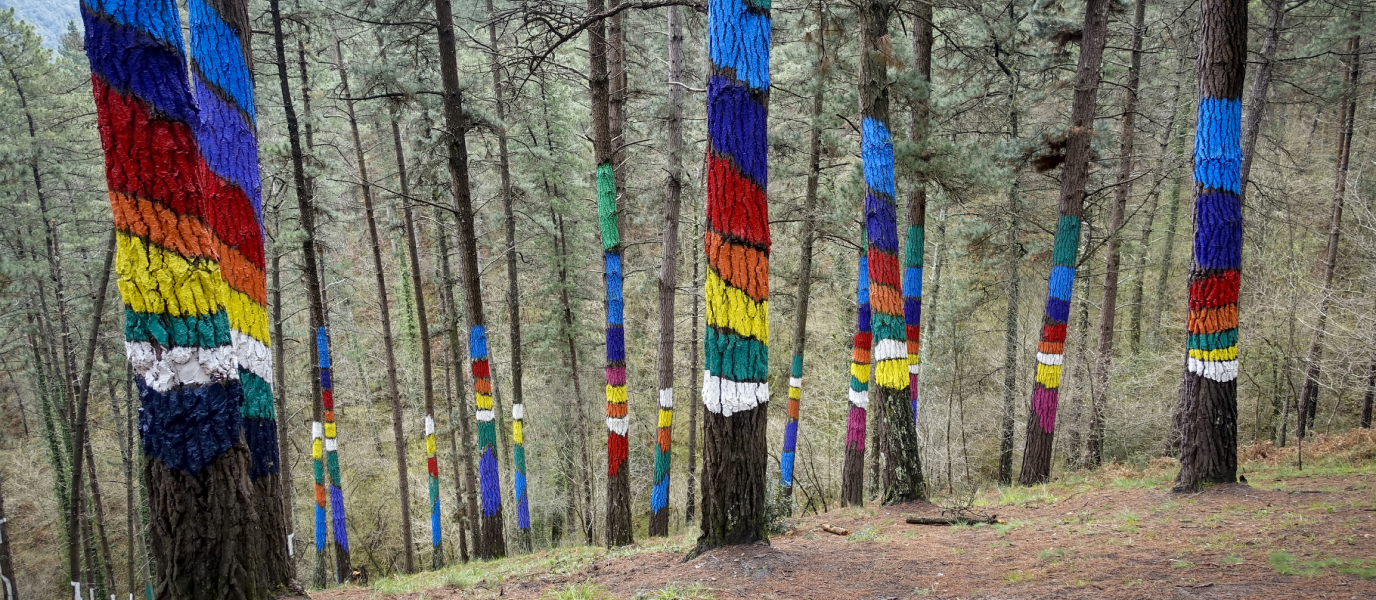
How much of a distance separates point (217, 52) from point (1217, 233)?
8587mm

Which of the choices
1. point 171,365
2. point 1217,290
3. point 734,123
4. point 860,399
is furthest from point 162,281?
point 860,399

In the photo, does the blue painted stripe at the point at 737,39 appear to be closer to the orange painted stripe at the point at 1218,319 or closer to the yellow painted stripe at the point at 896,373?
the yellow painted stripe at the point at 896,373

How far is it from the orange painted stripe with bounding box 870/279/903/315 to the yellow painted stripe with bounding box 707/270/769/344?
2.66 meters

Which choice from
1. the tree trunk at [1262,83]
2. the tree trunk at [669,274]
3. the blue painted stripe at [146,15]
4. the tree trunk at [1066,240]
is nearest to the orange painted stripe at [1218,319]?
the tree trunk at [1066,240]

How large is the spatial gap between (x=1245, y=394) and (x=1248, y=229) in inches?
185

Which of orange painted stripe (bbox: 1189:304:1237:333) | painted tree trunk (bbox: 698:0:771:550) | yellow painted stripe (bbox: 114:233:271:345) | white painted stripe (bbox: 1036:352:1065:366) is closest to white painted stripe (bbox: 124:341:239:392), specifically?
yellow painted stripe (bbox: 114:233:271:345)

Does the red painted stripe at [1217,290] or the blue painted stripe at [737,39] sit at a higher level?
the blue painted stripe at [737,39]

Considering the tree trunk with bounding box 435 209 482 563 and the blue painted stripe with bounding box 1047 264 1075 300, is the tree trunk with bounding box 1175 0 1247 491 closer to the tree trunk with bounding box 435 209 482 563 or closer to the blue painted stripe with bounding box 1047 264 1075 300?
the blue painted stripe with bounding box 1047 264 1075 300

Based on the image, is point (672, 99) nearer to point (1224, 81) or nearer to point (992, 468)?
point (1224, 81)

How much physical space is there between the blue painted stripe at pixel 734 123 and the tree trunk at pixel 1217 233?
478cm

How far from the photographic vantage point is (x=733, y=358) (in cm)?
462

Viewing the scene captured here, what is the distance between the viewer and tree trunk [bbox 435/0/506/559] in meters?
8.59

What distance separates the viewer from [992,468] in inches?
697

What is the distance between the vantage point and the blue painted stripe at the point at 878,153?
6.91 meters
